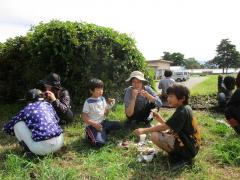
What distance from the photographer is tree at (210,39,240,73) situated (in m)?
94.2

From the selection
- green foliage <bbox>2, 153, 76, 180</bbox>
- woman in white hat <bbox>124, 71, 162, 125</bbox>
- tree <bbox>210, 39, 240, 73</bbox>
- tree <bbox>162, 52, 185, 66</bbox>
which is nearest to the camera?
green foliage <bbox>2, 153, 76, 180</bbox>

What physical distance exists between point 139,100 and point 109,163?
2155 mm

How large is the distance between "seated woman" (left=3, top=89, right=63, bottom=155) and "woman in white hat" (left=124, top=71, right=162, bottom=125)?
69.2 inches

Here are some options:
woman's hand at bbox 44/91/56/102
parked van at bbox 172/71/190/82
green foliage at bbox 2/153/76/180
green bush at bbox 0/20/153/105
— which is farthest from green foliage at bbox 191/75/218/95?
parked van at bbox 172/71/190/82

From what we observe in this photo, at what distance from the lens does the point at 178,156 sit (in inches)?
203

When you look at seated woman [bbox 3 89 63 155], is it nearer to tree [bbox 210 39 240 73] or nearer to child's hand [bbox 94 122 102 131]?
child's hand [bbox 94 122 102 131]

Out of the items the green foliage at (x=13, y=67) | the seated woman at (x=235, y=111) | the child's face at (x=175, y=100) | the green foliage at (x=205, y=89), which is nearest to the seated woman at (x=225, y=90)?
the seated woman at (x=235, y=111)

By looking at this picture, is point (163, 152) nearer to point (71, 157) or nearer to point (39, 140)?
point (71, 157)

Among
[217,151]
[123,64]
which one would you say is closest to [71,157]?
[217,151]

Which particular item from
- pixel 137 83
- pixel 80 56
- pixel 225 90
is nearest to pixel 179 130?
pixel 137 83

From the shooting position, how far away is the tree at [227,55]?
94.2m

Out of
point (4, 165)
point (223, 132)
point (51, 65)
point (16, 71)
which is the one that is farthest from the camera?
point (16, 71)

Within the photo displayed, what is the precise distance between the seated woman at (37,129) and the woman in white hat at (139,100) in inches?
69.2

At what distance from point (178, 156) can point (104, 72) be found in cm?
398
